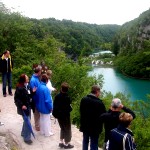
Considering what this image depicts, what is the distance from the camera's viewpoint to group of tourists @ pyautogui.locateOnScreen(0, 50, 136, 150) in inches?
200

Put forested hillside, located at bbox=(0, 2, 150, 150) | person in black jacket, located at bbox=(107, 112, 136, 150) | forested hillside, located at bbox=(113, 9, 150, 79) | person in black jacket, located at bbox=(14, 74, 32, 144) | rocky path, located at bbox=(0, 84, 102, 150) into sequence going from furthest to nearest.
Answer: forested hillside, located at bbox=(113, 9, 150, 79) → forested hillside, located at bbox=(0, 2, 150, 150) → rocky path, located at bbox=(0, 84, 102, 150) → person in black jacket, located at bbox=(14, 74, 32, 144) → person in black jacket, located at bbox=(107, 112, 136, 150)

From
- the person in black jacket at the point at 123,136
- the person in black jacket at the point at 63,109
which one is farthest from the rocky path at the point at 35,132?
the person in black jacket at the point at 123,136

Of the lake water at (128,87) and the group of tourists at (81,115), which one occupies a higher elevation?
the group of tourists at (81,115)

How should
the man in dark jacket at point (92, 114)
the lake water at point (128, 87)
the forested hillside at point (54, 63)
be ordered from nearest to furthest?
the man in dark jacket at point (92, 114), the forested hillside at point (54, 63), the lake water at point (128, 87)

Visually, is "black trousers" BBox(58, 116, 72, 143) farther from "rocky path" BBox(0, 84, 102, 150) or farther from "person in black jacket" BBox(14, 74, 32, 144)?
"person in black jacket" BBox(14, 74, 32, 144)

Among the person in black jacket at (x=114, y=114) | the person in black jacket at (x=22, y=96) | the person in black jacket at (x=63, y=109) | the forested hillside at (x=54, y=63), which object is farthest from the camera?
the forested hillside at (x=54, y=63)

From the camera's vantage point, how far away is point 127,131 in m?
5.05

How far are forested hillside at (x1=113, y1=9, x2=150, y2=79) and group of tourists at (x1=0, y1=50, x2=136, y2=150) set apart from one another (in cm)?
7290

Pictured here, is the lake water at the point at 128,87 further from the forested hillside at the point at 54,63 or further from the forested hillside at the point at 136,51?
the forested hillside at the point at 54,63

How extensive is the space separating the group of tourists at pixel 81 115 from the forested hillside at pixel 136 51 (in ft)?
239

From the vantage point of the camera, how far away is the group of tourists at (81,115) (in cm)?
507

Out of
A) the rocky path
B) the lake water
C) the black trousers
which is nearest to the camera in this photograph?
the black trousers

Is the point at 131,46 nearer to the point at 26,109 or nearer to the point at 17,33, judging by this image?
the point at 17,33

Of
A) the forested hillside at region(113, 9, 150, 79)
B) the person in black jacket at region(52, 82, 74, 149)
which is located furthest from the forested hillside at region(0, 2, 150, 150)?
the forested hillside at region(113, 9, 150, 79)
